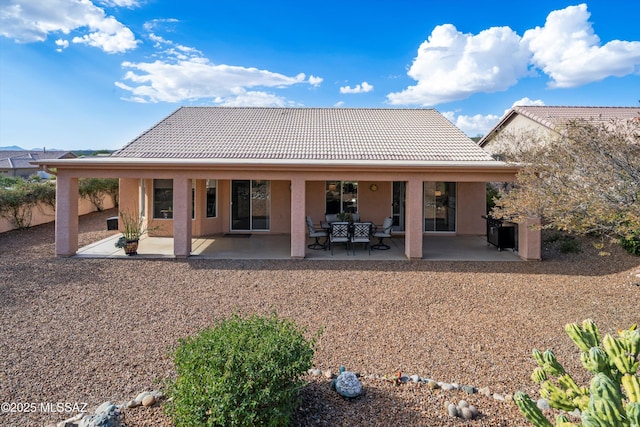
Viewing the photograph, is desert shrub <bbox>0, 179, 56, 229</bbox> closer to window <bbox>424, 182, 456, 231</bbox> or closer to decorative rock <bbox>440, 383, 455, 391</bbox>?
window <bbox>424, 182, 456, 231</bbox>

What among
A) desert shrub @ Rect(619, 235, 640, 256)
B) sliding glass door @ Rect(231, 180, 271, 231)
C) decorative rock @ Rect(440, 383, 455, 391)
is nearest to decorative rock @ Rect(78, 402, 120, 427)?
decorative rock @ Rect(440, 383, 455, 391)

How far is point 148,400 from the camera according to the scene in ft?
12.9

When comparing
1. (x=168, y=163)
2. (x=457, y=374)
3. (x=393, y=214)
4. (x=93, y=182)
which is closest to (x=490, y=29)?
(x=393, y=214)

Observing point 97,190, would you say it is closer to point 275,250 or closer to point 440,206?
point 275,250

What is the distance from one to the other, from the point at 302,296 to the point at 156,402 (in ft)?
13.6

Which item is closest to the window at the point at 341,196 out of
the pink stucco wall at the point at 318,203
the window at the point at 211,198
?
the pink stucco wall at the point at 318,203

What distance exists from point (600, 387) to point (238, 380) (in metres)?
2.58

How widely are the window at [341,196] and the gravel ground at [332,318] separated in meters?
4.86

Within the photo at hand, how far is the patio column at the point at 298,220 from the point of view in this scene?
442 inches

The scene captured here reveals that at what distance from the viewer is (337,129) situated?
1566 cm

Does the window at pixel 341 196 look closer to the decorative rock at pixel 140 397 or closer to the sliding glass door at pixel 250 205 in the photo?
the sliding glass door at pixel 250 205

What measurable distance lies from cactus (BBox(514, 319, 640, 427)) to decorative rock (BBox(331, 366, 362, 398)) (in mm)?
1675

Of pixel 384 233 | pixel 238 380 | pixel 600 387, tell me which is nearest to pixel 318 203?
pixel 384 233

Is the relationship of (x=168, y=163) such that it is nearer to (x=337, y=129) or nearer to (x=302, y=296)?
(x=302, y=296)
